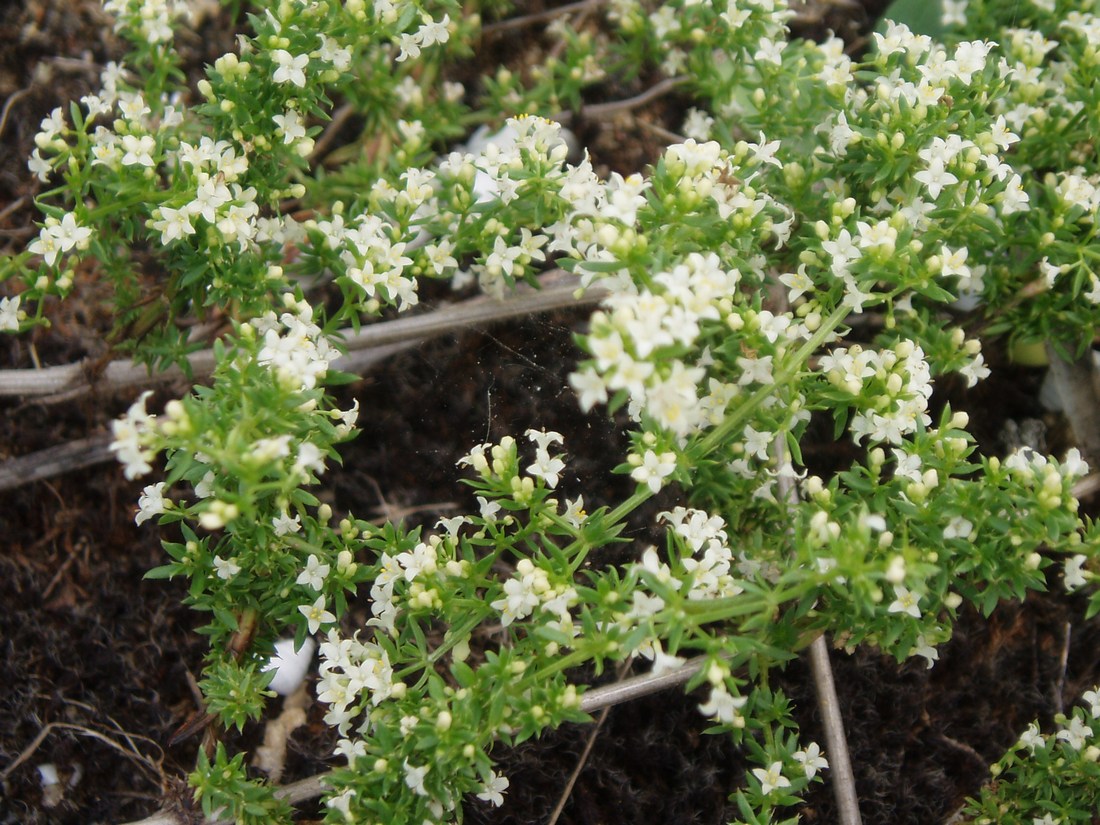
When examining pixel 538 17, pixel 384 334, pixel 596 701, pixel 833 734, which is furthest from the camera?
pixel 538 17

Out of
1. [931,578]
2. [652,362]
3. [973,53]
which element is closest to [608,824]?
[931,578]

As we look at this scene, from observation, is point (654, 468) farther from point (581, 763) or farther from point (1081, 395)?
point (1081, 395)

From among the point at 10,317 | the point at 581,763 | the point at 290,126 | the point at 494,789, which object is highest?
the point at 290,126

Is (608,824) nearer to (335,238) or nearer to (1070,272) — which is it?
(335,238)

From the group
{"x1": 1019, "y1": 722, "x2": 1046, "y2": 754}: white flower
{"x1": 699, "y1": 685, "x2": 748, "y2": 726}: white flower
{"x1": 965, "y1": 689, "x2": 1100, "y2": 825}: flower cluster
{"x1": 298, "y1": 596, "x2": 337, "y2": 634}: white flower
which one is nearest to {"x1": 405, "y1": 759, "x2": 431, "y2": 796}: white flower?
{"x1": 298, "y1": 596, "x2": 337, "y2": 634}: white flower

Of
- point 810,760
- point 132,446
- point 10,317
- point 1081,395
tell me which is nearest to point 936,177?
point 1081,395

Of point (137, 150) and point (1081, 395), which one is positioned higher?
point (137, 150)

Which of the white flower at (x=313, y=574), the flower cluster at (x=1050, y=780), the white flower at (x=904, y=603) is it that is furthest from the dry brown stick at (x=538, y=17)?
the flower cluster at (x=1050, y=780)
